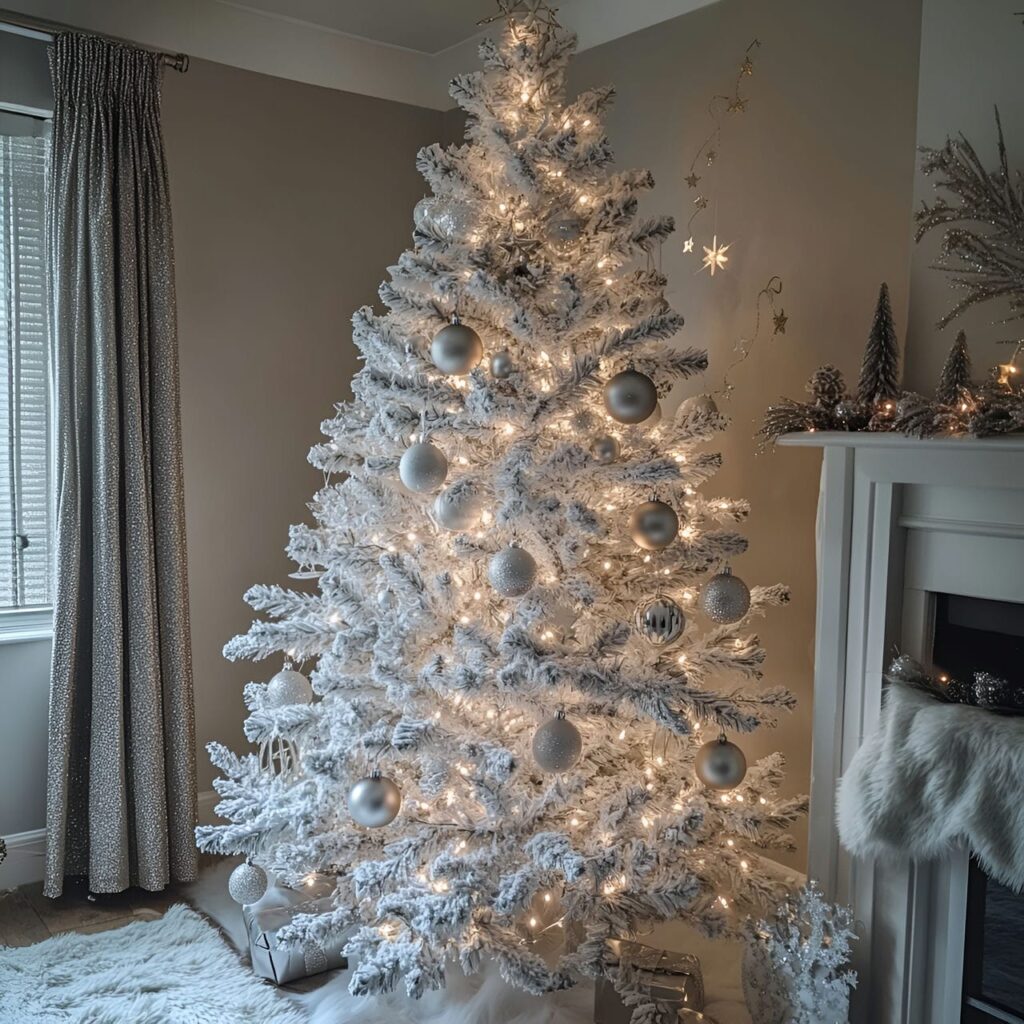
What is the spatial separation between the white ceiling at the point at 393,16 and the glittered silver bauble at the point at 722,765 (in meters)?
2.29

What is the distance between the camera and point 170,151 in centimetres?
301

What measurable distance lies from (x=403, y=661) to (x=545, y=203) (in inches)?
41.7

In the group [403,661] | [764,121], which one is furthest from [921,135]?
[403,661]

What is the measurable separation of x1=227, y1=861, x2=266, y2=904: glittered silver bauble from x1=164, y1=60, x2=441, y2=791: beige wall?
81 cm

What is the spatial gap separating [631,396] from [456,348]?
1.24ft

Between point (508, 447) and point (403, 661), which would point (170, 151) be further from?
point (403, 661)

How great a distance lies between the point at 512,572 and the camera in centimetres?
200

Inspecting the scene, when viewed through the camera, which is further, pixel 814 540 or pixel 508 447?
pixel 814 540

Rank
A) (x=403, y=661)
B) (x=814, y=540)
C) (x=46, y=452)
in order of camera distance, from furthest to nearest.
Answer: (x=46, y=452) → (x=814, y=540) → (x=403, y=661)

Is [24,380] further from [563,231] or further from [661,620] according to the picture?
[661,620]

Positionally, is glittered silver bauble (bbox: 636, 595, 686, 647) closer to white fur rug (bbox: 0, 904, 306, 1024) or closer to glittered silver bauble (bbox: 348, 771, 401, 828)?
glittered silver bauble (bbox: 348, 771, 401, 828)

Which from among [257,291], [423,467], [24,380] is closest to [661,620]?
[423,467]

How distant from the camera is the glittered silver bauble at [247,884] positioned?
8.05 feet

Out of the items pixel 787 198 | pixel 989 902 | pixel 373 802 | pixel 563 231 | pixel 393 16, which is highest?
pixel 393 16
